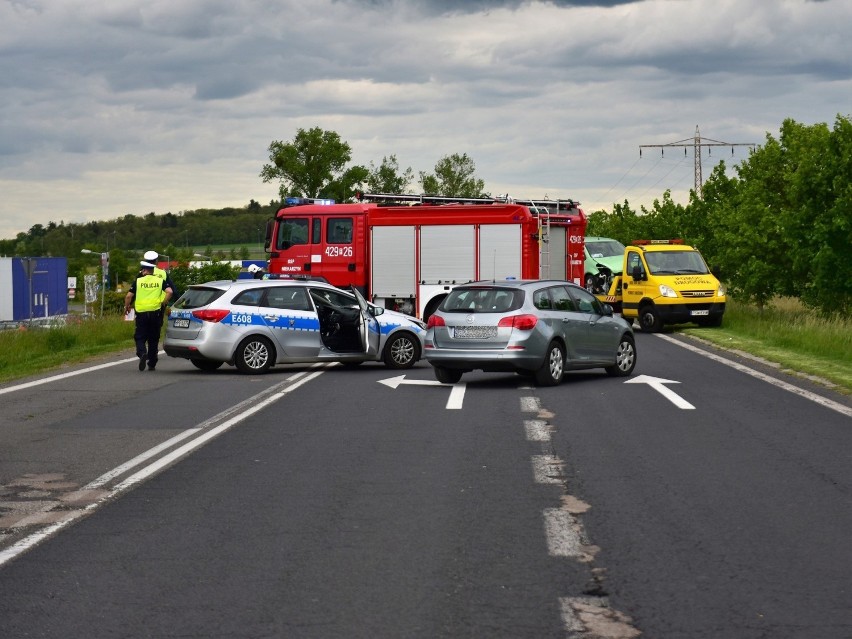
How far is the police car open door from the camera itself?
21125 mm

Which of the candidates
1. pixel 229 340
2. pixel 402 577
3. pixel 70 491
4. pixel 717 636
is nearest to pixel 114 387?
pixel 229 340

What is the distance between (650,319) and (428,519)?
25856 mm

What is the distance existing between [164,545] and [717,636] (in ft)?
10.9

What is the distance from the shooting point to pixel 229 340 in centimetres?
2067


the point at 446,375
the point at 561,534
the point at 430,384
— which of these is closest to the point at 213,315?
the point at 430,384

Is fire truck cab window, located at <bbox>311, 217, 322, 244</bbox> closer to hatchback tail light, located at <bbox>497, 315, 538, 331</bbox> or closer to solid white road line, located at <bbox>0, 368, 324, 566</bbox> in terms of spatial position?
hatchback tail light, located at <bbox>497, 315, 538, 331</bbox>

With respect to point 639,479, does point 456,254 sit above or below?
above

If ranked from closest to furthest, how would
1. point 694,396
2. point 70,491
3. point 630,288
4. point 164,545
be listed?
point 164,545, point 70,491, point 694,396, point 630,288

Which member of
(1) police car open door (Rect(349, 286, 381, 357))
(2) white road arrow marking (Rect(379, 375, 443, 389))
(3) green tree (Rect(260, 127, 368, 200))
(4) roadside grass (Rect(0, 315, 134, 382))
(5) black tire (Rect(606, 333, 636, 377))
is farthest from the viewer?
(3) green tree (Rect(260, 127, 368, 200))

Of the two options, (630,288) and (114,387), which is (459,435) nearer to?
(114,387)

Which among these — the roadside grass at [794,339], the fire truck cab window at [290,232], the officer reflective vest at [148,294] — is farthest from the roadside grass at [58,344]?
the roadside grass at [794,339]

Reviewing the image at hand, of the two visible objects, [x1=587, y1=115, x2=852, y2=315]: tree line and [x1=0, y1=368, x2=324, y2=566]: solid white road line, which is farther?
[x1=587, y1=115, x2=852, y2=315]: tree line

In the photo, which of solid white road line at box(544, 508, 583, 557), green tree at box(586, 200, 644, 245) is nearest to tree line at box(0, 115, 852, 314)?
green tree at box(586, 200, 644, 245)

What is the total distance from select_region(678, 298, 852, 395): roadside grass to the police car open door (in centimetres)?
645
